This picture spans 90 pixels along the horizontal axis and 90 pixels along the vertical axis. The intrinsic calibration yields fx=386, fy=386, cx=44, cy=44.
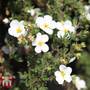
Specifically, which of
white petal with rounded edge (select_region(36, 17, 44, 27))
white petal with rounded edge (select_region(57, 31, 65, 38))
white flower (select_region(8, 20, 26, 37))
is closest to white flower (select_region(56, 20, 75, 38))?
white petal with rounded edge (select_region(57, 31, 65, 38))

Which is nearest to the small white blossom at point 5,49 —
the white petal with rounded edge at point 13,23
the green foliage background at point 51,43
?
the green foliage background at point 51,43

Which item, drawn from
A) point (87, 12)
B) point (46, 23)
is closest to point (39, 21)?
point (46, 23)

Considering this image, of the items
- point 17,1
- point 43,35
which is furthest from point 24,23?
point 17,1

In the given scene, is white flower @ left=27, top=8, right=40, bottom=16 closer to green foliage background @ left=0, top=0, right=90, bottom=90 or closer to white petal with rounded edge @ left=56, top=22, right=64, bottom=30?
green foliage background @ left=0, top=0, right=90, bottom=90

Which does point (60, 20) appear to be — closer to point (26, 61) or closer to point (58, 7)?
point (58, 7)

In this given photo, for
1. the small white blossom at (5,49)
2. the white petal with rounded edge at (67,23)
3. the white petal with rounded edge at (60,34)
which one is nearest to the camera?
the white petal with rounded edge at (60,34)

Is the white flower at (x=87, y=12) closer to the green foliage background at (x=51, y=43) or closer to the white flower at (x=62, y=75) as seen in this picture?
the green foliage background at (x=51, y=43)
